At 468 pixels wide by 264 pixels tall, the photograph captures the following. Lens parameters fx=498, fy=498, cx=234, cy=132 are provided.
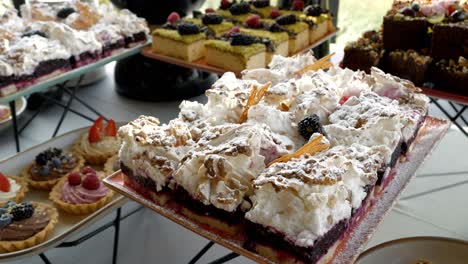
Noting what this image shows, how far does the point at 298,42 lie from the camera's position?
3.22m

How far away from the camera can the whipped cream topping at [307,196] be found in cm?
139

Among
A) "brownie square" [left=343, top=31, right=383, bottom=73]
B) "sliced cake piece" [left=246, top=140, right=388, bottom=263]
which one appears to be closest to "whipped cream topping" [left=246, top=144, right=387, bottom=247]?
"sliced cake piece" [left=246, top=140, right=388, bottom=263]

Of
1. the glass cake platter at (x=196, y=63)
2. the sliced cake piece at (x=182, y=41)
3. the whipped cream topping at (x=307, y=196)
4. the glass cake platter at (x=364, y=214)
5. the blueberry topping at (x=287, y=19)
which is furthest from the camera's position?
the blueberry topping at (x=287, y=19)

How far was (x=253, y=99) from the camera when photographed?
6.43 ft

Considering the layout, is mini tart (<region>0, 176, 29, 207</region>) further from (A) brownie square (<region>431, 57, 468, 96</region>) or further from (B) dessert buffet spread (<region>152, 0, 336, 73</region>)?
(A) brownie square (<region>431, 57, 468, 96</region>)

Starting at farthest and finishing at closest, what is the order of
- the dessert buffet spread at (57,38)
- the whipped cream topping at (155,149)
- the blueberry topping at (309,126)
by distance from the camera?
the dessert buffet spread at (57,38)
the blueberry topping at (309,126)
the whipped cream topping at (155,149)

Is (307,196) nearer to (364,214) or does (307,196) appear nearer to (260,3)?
(364,214)

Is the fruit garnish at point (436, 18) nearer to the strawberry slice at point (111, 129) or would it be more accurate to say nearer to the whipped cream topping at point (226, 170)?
the whipped cream topping at point (226, 170)

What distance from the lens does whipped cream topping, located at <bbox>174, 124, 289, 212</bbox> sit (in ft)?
5.08

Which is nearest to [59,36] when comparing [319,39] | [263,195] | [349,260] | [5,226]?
[5,226]

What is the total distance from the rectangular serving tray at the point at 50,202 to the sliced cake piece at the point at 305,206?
3.23 feet

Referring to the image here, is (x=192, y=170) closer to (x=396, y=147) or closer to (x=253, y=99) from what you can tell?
(x=253, y=99)

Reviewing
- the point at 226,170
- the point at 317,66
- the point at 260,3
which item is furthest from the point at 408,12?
the point at 226,170

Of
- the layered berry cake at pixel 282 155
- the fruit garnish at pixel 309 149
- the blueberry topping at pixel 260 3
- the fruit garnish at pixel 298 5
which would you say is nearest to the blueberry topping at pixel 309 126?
the layered berry cake at pixel 282 155
